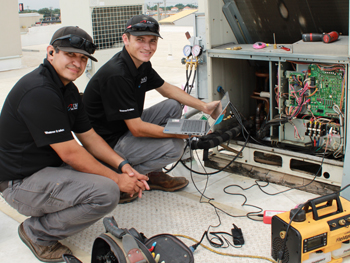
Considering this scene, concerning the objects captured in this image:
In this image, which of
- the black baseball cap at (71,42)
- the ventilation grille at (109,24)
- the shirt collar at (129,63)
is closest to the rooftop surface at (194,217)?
the shirt collar at (129,63)

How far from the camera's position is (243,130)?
3.05m

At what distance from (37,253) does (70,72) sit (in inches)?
37.7

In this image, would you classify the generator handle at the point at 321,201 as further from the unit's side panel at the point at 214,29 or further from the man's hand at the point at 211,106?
the unit's side panel at the point at 214,29

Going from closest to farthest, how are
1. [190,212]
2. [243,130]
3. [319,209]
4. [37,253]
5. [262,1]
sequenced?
[319,209] → [37,253] → [190,212] → [262,1] → [243,130]

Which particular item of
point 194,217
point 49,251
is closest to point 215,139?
point 194,217

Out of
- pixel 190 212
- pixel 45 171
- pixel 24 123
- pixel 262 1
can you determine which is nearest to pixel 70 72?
pixel 24 123

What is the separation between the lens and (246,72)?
3.23 meters

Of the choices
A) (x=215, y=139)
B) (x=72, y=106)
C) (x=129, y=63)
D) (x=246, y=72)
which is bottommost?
(x=215, y=139)

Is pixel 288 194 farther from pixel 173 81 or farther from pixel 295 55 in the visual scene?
pixel 173 81

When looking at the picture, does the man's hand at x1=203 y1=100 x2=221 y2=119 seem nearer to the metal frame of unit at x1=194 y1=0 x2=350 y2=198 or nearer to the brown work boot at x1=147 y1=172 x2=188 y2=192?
the metal frame of unit at x1=194 y1=0 x2=350 y2=198

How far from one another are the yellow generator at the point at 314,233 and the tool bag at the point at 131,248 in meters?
0.46

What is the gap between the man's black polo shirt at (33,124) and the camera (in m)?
1.84

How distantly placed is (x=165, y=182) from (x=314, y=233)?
1257 mm

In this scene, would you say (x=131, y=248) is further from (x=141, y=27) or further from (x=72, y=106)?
(x=141, y=27)
